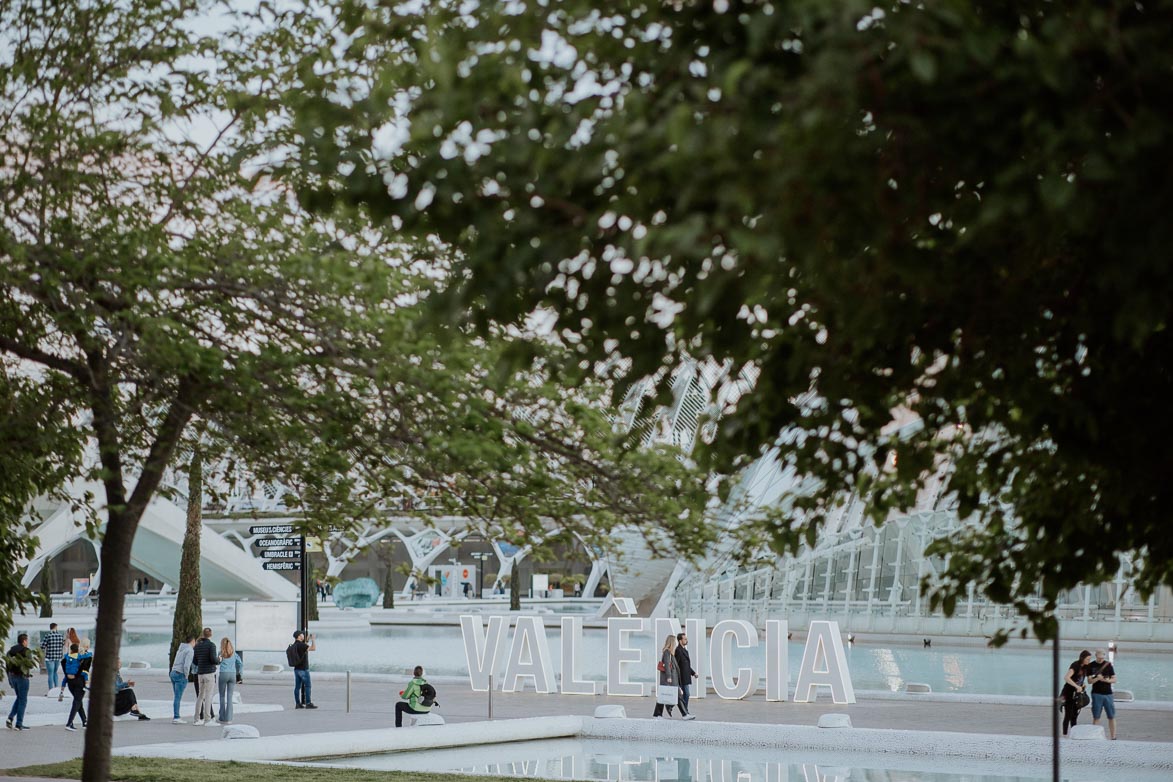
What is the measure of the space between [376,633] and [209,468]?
158ft

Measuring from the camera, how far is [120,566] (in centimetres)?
1071

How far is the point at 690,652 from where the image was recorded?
91.0ft

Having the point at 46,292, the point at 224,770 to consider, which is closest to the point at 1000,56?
the point at 46,292

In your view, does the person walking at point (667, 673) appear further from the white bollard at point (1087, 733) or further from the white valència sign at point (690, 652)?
the white bollard at point (1087, 733)

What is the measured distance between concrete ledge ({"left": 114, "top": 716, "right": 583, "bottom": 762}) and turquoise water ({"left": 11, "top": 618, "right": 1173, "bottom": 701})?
10.6m

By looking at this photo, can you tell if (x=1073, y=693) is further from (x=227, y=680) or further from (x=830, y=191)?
(x=830, y=191)

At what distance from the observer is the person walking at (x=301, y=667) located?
1035 inches

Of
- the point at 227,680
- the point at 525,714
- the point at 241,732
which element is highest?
the point at 227,680

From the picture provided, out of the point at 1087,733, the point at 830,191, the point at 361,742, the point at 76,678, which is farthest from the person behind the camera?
the point at 76,678

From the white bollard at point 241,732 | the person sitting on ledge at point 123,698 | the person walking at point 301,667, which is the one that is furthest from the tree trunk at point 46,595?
the person walking at point 301,667

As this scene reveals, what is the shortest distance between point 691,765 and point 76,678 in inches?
415

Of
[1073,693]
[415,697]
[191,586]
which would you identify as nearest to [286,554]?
[191,586]

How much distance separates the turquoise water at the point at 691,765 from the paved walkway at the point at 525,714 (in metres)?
3.13

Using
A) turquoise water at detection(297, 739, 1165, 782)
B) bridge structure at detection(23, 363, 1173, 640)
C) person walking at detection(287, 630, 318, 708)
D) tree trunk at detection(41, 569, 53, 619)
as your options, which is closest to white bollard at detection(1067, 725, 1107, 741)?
turquoise water at detection(297, 739, 1165, 782)
